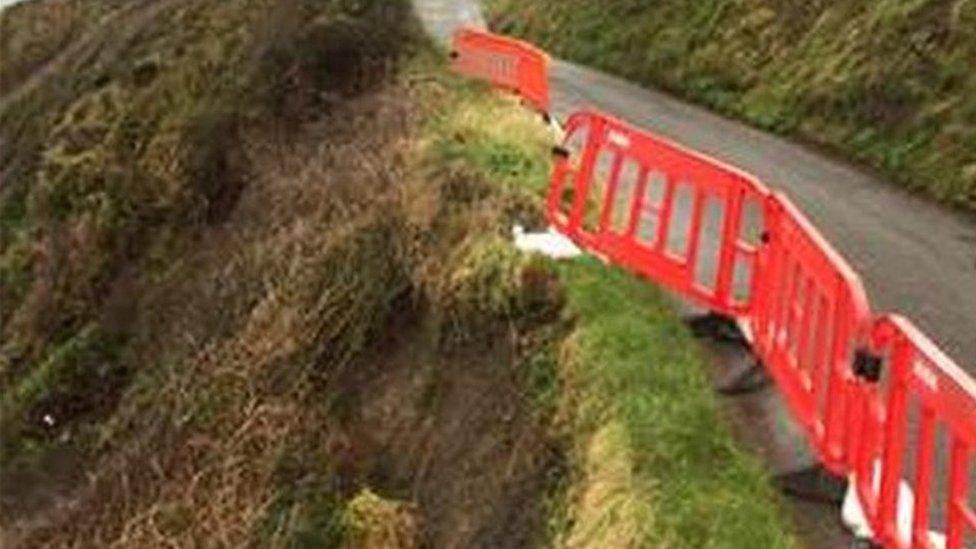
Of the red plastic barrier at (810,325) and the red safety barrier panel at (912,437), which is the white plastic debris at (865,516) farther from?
the red plastic barrier at (810,325)

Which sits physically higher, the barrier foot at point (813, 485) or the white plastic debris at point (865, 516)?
the white plastic debris at point (865, 516)

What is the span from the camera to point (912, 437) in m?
8.59

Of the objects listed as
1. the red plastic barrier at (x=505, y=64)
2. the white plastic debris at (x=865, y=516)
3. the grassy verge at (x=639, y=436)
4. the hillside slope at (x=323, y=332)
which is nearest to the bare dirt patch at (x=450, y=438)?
the hillside slope at (x=323, y=332)

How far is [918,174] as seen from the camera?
1733 centimetres

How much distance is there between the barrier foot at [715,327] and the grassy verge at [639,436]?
0.21 metres

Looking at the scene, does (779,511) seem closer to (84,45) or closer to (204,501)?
(204,501)

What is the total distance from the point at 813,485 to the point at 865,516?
1.12m

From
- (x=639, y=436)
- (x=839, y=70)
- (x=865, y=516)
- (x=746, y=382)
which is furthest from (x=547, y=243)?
(x=839, y=70)

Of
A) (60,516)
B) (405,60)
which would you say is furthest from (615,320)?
(405,60)

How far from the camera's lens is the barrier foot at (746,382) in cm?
1112

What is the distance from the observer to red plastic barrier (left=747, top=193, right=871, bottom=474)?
8852 mm

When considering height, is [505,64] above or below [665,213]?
below

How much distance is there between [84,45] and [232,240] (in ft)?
35.2

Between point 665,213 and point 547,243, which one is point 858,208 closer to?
point 547,243
